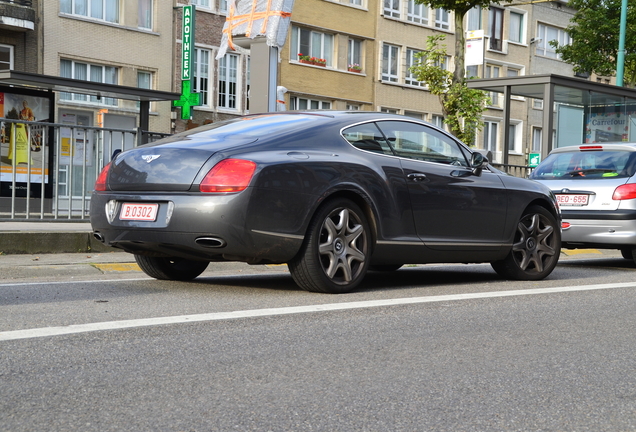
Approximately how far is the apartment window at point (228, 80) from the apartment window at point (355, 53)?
6706mm

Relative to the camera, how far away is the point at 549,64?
53906 mm

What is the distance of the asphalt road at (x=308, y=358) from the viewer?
3721 millimetres

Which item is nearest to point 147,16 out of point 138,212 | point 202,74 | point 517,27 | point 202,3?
point 202,3

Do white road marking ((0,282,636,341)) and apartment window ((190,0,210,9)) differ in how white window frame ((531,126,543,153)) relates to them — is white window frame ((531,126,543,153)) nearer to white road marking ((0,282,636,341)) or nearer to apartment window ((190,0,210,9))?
apartment window ((190,0,210,9))

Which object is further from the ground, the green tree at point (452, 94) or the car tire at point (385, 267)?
the green tree at point (452, 94)

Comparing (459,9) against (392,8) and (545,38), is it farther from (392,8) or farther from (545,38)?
(545,38)

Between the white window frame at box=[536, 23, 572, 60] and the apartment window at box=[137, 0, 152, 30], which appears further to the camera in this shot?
the white window frame at box=[536, 23, 572, 60]

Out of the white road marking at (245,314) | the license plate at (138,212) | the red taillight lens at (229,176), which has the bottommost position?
the white road marking at (245,314)

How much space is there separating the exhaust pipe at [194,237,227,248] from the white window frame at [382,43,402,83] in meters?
37.7

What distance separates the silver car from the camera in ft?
36.7

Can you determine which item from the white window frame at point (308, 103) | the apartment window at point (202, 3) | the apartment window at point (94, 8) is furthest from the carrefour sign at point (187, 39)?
the white window frame at point (308, 103)

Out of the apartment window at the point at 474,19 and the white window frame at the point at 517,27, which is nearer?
the apartment window at the point at 474,19

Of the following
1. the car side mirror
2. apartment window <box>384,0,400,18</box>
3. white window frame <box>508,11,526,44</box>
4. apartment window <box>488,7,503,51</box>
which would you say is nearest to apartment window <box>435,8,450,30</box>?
apartment window <box>384,0,400,18</box>

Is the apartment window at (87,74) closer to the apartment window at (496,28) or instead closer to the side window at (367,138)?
the apartment window at (496,28)
